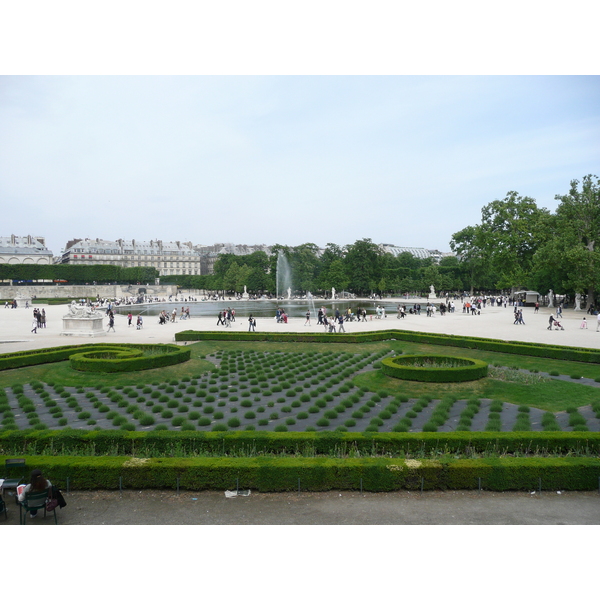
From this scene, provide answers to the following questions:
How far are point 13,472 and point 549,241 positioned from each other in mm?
47758

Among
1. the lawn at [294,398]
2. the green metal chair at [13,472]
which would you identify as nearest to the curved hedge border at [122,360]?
the lawn at [294,398]

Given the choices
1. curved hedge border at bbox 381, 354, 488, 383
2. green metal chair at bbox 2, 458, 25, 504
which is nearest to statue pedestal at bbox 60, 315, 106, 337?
curved hedge border at bbox 381, 354, 488, 383

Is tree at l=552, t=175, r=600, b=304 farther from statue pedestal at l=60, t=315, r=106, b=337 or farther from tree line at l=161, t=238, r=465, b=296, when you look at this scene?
tree line at l=161, t=238, r=465, b=296

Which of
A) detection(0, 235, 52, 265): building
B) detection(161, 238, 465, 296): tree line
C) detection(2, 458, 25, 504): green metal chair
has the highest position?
detection(0, 235, 52, 265): building

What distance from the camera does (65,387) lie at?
56.5 ft

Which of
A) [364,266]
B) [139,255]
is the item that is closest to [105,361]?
[364,266]

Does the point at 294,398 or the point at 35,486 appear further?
the point at 294,398

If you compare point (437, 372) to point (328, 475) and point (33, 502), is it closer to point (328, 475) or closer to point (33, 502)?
point (328, 475)

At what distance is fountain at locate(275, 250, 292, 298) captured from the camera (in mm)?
96938

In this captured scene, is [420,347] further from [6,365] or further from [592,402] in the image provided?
[6,365]

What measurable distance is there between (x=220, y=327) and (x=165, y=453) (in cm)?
2613

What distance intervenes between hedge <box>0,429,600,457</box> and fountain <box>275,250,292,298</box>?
85.6 meters

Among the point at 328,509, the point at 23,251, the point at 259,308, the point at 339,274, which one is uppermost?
the point at 23,251

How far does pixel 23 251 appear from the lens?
119750 millimetres
